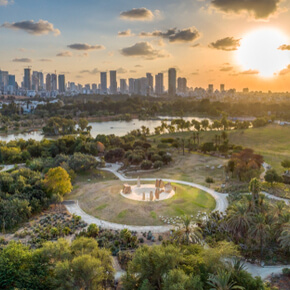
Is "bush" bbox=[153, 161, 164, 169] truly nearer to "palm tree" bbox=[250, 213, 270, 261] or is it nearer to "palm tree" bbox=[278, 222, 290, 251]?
"palm tree" bbox=[250, 213, 270, 261]

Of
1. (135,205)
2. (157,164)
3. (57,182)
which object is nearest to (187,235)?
(135,205)

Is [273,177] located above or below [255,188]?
below

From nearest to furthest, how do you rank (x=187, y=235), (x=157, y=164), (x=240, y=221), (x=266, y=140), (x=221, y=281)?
(x=221, y=281) → (x=187, y=235) → (x=240, y=221) → (x=157, y=164) → (x=266, y=140)

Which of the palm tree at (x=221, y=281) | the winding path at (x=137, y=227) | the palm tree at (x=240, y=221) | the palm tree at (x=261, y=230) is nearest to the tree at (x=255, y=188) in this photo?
the palm tree at (x=240, y=221)

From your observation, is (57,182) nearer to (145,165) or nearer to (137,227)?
(137,227)

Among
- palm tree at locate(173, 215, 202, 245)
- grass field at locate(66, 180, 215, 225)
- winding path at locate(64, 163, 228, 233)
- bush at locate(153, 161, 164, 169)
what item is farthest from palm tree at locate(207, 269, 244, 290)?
bush at locate(153, 161, 164, 169)

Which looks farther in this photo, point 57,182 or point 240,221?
point 57,182

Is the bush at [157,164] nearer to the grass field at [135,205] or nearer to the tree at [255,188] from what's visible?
the grass field at [135,205]
